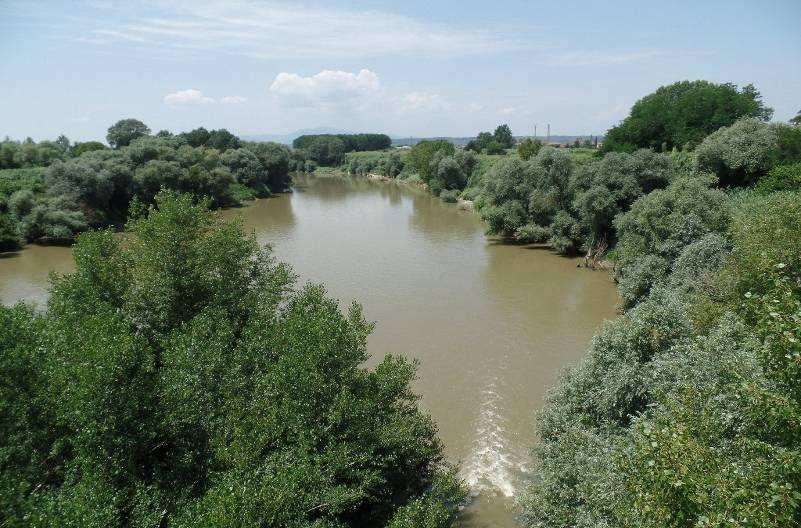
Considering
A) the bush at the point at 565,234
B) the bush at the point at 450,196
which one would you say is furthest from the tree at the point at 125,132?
the bush at the point at 565,234

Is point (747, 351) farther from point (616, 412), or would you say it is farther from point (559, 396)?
point (559, 396)

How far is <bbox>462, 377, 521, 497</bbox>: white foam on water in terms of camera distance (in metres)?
14.7

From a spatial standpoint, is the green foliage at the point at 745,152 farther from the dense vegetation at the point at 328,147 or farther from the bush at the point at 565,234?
the dense vegetation at the point at 328,147

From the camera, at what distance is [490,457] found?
1582cm

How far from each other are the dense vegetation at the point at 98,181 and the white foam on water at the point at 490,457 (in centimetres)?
2392

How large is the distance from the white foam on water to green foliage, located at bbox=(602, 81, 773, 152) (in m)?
37.4

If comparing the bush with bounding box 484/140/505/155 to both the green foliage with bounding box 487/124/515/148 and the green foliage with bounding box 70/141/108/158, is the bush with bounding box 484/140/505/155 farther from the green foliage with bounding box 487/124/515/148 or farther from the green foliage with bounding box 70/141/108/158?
the green foliage with bounding box 70/141/108/158

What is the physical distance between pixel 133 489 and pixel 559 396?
10989 millimetres

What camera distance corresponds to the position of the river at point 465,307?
16.8 metres

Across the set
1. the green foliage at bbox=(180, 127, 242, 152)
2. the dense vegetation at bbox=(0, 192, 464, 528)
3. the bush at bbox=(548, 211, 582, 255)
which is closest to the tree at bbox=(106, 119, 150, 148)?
the green foliage at bbox=(180, 127, 242, 152)

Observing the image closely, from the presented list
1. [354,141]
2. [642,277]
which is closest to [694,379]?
[642,277]

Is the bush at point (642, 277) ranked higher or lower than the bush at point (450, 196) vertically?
lower

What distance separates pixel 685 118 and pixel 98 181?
5712cm

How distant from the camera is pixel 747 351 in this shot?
427 inches
